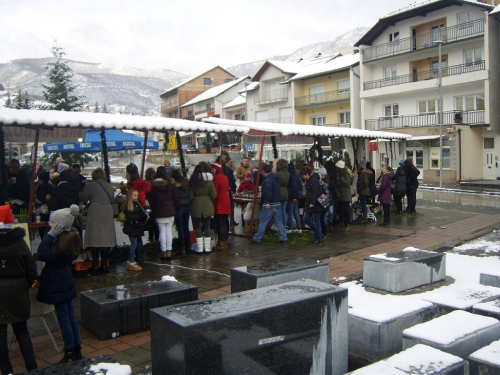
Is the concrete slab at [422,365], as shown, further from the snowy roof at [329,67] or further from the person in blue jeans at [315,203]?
the snowy roof at [329,67]

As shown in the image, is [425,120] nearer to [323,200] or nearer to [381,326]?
[323,200]

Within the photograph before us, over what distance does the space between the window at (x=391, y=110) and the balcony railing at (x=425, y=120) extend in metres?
0.82

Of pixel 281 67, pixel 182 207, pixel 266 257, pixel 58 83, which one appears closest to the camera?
pixel 266 257

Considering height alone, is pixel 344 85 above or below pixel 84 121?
above

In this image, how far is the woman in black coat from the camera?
13.1 feet

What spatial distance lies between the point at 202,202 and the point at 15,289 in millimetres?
5301

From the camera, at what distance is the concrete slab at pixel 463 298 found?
15.5ft

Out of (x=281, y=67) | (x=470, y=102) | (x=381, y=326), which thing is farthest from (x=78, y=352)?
(x=281, y=67)

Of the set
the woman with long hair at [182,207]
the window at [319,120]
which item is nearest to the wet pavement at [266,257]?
the woman with long hair at [182,207]

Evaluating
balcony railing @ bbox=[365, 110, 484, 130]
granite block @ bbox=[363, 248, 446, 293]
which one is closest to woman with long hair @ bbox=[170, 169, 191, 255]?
granite block @ bbox=[363, 248, 446, 293]

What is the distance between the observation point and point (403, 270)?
611 centimetres

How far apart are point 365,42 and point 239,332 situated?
37.7 metres

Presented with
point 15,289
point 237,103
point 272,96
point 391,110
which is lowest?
point 15,289

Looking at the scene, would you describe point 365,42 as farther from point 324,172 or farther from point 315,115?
point 324,172
